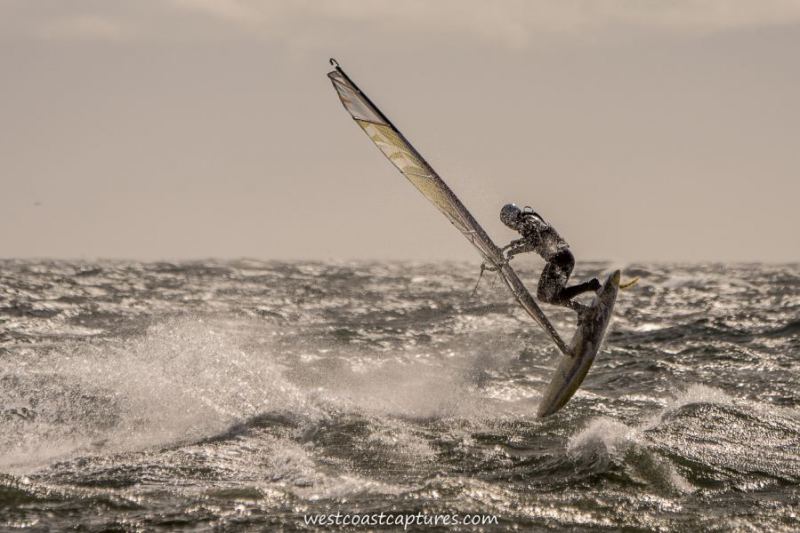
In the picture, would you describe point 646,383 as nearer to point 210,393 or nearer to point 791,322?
point 210,393

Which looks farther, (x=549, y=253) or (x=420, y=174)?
(x=420, y=174)

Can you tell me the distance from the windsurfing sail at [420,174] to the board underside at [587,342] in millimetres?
322

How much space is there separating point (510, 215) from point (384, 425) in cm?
303

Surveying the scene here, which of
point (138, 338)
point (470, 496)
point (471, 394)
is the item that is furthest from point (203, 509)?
point (138, 338)

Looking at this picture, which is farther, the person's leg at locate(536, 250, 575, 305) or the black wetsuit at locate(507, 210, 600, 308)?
the person's leg at locate(536, 250, 575, 305)

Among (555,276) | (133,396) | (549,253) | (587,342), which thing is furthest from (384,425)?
(133,396)

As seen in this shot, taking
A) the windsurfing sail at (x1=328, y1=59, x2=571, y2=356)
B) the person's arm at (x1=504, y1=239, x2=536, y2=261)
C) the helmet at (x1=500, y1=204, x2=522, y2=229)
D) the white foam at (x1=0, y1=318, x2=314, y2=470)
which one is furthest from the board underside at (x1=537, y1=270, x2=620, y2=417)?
the white foam at (x1=0, y1=318, x2=314, y2=470)

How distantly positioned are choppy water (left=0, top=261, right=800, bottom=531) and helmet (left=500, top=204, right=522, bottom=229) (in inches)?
58.5

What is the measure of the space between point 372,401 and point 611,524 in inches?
212

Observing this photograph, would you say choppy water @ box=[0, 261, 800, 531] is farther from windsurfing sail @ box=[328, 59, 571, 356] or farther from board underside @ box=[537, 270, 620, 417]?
windsurfing sail @ box=[328, 59, 571, 356]

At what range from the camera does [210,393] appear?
13320mm

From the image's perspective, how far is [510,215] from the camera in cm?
1097

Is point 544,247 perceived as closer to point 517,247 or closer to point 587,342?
point 517,247

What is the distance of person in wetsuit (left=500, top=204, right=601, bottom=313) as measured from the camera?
10.9 meters
